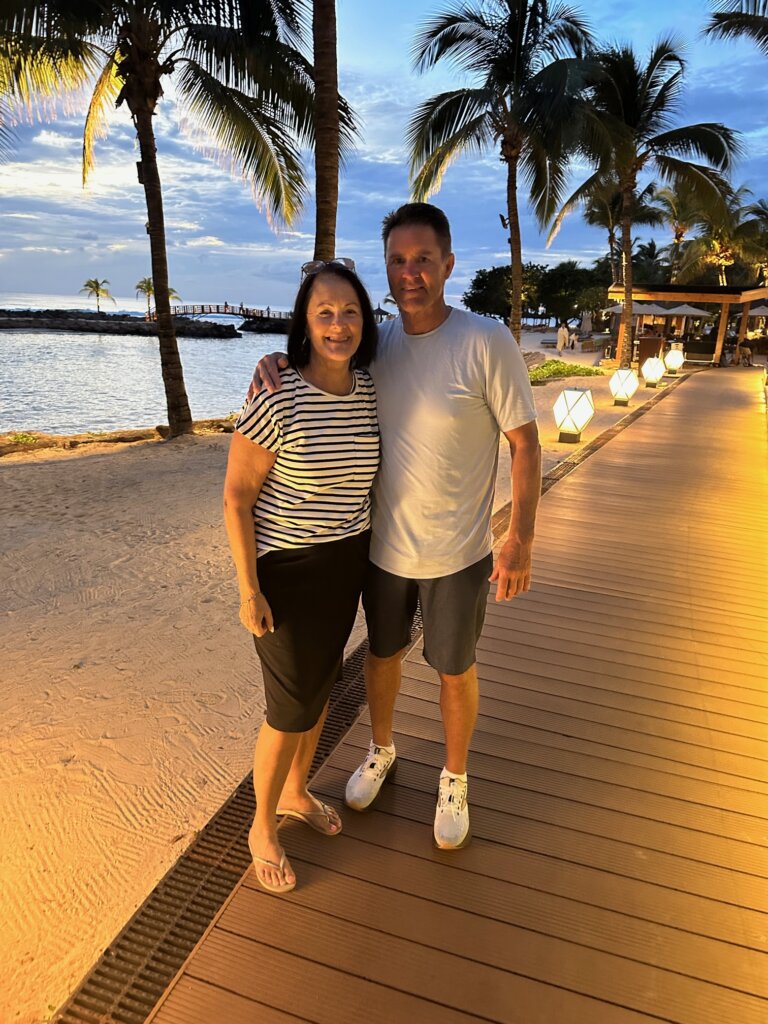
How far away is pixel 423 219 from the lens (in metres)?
1.89

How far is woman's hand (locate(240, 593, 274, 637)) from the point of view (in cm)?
177

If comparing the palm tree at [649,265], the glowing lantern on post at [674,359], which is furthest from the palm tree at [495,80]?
the palm tree at [649,265]

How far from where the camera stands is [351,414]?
183 centimetres

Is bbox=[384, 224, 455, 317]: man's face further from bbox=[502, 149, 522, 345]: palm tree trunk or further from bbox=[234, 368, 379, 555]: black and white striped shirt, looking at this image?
bbox=[502, 149, 522, 345]: palm tree trunk

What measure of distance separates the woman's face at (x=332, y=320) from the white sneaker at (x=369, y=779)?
1.42 meters

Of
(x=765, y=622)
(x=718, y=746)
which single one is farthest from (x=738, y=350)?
(x=718, y=746)

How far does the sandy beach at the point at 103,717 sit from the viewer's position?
196 cm

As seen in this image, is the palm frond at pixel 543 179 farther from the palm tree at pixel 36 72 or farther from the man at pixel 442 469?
the man at pixel 442 469

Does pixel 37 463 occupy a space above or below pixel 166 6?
below

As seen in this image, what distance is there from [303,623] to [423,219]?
1.22m

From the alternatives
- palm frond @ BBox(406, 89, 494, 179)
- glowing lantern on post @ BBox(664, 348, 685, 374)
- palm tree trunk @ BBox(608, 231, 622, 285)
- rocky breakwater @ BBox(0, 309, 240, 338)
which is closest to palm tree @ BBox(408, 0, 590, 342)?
palm frond @ BBox(406, 89, 494, 179)

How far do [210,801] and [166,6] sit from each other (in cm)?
986

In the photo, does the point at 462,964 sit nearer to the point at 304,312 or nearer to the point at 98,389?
the point at 304,312

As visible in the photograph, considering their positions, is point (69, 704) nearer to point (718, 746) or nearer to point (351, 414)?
point (351, 414)
